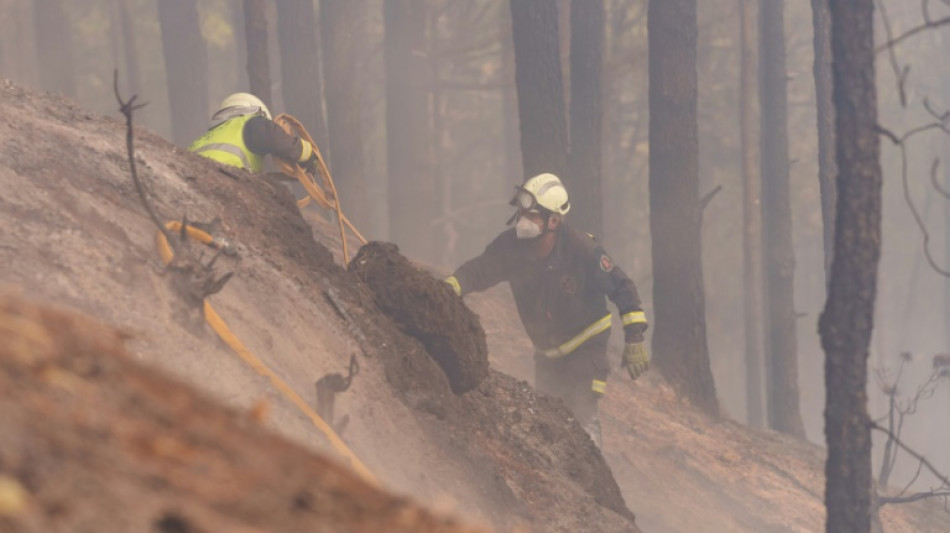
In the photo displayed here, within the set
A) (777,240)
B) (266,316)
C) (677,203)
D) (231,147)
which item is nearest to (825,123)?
(777,240)

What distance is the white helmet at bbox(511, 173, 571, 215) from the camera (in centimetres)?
812

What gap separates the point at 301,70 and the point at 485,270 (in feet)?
23.6

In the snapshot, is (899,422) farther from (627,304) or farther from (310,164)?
(310,164)

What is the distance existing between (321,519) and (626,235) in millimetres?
24748

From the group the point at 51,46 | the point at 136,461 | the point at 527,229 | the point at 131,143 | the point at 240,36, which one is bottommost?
the point at 527,229

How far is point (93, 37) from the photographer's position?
24609mm

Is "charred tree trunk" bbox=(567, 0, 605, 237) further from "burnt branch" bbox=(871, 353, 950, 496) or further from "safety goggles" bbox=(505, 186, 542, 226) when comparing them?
"burnt branch" bbox=(871, 353, 950, 496)

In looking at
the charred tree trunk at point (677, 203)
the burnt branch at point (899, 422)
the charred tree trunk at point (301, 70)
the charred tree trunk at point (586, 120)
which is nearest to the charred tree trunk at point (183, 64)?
the charred tree trunk at point (301, 70)

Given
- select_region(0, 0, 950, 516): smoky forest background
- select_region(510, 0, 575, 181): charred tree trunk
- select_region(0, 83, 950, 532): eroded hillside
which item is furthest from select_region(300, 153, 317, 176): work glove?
select_region(510, 0, 575, 181): charred tree trunk

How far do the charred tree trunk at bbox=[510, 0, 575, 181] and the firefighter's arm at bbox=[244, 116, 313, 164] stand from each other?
5.41 meters

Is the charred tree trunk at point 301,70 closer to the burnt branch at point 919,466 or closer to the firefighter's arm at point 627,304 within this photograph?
the firefighter's arm at point 627,304

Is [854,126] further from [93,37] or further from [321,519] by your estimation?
[93,37]

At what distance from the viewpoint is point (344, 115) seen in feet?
48.6

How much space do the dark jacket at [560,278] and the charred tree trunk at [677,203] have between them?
3.59 meters
